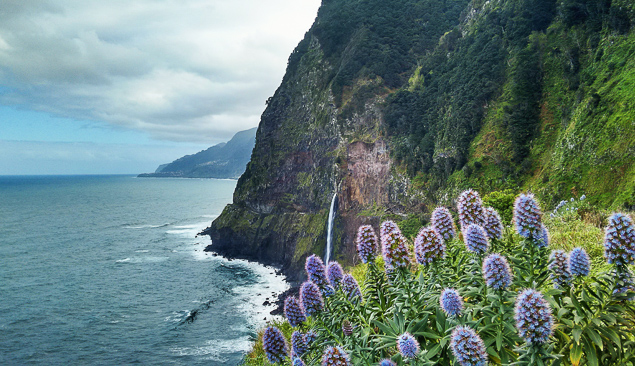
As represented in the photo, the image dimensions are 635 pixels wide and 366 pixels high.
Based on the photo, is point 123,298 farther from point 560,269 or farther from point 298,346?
point 560,269

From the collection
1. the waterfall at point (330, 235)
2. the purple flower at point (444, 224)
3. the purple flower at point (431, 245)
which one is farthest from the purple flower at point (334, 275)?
the waterfall at point (330, 235)

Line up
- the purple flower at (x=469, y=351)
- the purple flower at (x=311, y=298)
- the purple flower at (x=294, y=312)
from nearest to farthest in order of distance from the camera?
the purple flower at (x=469, y=351)
the purple flower at (x=311, y=298)
the purple flower at (x=294, y=312)

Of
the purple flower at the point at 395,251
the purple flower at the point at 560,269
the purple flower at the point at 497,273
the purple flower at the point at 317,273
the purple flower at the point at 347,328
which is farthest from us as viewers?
the purple flower at the point at 317,273

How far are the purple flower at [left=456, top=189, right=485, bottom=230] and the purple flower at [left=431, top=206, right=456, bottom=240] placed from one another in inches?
6.8

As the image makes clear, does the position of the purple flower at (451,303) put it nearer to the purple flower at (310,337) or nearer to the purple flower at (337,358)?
the purple flower at (337,358)

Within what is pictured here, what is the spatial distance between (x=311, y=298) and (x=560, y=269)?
3506 millimetres

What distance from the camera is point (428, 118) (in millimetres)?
62094

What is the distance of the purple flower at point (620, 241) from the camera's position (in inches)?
164

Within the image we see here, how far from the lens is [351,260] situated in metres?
60.1

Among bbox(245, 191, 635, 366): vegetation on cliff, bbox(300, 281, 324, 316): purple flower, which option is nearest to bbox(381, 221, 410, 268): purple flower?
bbox(245, 191, 635, 366): vegetation on cliff

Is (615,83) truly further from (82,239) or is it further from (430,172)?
(82,239)

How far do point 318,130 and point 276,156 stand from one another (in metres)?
15.6

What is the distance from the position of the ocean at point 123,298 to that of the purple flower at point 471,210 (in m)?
37.3

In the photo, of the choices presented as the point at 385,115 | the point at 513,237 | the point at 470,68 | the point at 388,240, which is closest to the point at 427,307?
A: the point at 388,240
